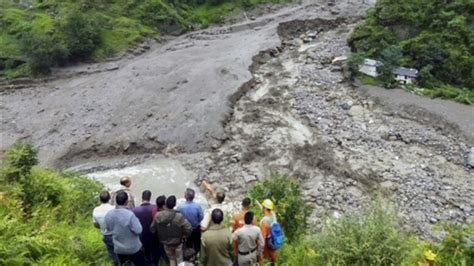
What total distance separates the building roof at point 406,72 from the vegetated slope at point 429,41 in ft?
1.74

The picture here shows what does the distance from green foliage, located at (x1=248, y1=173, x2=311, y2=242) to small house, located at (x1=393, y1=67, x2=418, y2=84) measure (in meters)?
25.2

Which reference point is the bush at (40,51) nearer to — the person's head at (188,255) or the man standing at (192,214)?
the man standing at (192,214)

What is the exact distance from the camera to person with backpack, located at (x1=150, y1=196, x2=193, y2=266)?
11.1 metres

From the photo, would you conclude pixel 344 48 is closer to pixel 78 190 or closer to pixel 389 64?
pixel 389 64

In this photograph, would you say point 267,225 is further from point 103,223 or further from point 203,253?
point 103,223

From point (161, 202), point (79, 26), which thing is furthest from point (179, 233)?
point (79, 26)

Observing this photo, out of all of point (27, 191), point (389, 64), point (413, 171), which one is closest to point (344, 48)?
point (389, 64)

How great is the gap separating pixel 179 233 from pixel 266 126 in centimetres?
2225

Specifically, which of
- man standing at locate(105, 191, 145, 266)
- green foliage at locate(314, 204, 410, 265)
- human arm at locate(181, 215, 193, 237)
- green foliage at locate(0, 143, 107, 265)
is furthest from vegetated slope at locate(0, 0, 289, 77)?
green foliage at locate(314, 204, 410, 265)

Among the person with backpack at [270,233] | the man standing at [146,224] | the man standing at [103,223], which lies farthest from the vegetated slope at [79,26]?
the person with backpack at [270,233]

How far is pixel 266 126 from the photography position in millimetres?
32938

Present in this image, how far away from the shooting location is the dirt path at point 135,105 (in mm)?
32031

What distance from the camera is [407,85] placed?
36844mm

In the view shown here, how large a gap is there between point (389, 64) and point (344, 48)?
9824 mm
